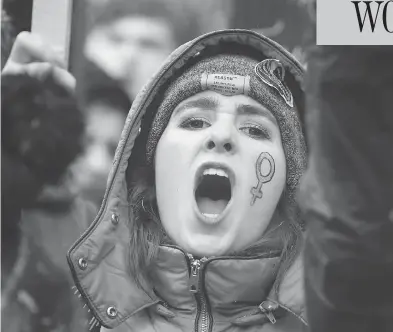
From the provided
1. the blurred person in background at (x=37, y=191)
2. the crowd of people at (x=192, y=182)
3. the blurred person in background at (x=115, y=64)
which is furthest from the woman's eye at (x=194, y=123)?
the blurred person in background at (x=37, y=191)

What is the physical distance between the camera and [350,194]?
55.5 inches

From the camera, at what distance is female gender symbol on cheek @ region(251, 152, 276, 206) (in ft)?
4.97

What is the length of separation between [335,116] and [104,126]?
1.98 feet

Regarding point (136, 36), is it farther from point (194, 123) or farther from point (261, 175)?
point (261, 175)

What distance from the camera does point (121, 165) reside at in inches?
62.7

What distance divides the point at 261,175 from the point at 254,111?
0.15m

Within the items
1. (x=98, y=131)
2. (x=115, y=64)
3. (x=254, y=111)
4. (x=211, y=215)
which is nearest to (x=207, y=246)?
(x=211, y=215)

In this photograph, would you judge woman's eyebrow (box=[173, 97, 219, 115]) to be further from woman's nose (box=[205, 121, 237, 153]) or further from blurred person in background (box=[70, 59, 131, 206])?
blurred person in background (box=[70, 59, 131, 206])

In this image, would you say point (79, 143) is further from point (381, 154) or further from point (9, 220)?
point (381, 154)

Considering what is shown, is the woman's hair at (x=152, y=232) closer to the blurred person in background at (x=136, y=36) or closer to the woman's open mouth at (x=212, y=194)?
the woman's open mouth at (x=212, y=194)

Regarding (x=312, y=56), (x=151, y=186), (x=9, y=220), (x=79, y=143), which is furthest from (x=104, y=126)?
(x=312, y=56)

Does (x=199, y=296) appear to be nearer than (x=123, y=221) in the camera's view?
Yes

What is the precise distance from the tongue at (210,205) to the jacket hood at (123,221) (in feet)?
0.59

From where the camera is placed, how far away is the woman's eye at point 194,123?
155cm
